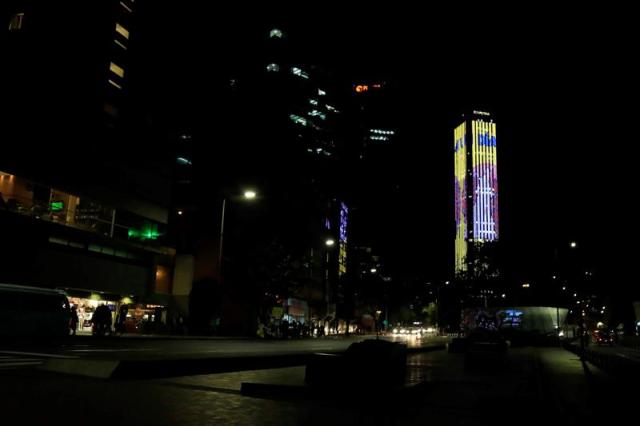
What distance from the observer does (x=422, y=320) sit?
16000cm

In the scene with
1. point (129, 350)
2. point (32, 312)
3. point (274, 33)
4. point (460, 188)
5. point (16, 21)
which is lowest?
point (129, 350)

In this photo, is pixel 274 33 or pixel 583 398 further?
pixel 274 33

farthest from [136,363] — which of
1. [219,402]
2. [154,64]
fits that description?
[154,64]

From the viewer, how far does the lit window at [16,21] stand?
41.0m

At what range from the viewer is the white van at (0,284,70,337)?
24.2 m

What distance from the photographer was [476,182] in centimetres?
17500

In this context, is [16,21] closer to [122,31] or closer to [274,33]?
[122,31]

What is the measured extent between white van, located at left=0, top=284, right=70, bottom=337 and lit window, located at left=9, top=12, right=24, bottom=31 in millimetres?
24511

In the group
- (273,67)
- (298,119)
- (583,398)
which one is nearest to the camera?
(583,398)

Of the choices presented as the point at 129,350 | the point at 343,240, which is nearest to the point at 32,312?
the point at 129,350

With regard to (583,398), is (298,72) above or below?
above

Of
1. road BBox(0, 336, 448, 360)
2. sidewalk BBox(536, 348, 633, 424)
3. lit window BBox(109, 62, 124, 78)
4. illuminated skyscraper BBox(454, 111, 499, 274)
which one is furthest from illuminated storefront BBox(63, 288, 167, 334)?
illuminated skyscraper BBox(454, 111, 499, 274)

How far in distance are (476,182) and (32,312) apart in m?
163

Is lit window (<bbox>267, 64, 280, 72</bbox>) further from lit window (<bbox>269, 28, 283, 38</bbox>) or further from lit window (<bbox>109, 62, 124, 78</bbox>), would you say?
lit window (<bbox>109, 62, 124, 78</bbox>)
